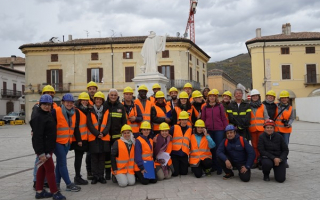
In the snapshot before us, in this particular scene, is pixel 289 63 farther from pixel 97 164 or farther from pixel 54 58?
pixel 97 164

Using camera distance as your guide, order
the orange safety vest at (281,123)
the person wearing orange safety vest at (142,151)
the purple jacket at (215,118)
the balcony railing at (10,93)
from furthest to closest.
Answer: the balcony railing at (10,93), the orange safety vest at (281,123), the purple jacket at (215,118), the person wearing orange safety vest at (142,151)

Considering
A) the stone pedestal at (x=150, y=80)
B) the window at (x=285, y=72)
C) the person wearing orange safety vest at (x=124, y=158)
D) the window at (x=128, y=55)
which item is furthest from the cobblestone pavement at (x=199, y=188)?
the window at (x=285, y=72)

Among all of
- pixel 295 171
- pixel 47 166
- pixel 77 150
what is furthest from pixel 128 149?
pixel 295 171

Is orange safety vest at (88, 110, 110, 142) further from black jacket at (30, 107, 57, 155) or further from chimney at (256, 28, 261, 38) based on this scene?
chimney at (256, 28, 261, 38)

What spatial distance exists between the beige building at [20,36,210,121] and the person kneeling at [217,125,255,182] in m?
26.7

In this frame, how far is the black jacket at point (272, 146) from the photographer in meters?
5.88

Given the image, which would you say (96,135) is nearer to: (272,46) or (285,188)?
(285,188)

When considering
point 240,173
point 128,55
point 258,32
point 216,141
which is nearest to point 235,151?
point 240,173

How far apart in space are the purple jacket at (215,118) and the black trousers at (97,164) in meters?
2.37

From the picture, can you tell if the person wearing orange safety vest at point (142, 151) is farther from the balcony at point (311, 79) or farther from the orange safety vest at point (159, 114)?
the balcony at point (311, 79)

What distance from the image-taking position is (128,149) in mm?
5793

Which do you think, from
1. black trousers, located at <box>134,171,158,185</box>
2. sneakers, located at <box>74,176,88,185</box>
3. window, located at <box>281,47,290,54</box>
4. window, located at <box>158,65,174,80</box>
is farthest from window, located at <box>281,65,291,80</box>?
sneakers, located at <box>74,176,88,185</box>

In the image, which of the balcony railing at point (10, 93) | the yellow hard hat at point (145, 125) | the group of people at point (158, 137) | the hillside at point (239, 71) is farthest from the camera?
the hillside at point (239, 71)

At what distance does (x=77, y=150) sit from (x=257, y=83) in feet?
102
